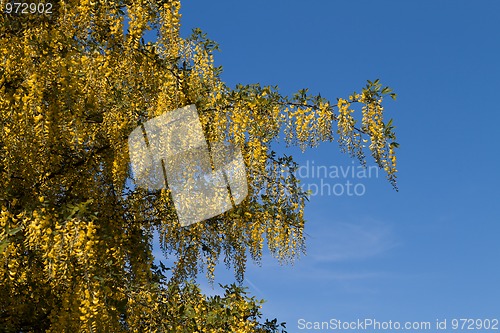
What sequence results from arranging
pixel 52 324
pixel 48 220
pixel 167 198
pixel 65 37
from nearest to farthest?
pixel 48 220 < pixel 52 324 < pixel 65 37 < pixel 167 198

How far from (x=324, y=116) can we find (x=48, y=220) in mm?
3250

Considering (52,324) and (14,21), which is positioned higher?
(14,21)

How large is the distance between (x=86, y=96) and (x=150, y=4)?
4.09 feet

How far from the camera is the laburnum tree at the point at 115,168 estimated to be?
6.27m

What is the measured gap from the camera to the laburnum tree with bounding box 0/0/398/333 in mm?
6270

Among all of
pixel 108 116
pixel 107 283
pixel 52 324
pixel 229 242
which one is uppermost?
pixel 108 116

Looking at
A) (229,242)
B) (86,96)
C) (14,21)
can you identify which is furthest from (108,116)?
(229,242)

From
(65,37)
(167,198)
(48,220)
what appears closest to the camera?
(48,220)

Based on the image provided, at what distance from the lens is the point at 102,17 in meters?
7.57

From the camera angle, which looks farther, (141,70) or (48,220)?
(141,70)

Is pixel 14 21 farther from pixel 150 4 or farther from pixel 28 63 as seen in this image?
pixel 150 4

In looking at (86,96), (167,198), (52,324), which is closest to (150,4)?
(86,96)

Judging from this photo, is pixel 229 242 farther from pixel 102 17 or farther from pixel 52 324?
pixel 102 17

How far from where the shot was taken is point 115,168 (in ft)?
23.2
